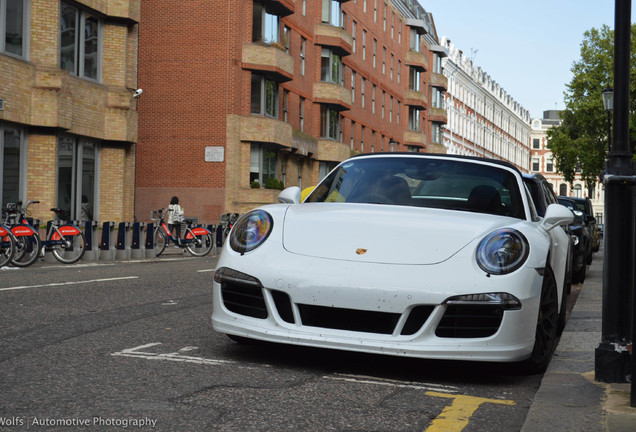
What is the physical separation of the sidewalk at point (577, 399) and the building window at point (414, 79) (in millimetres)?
61259

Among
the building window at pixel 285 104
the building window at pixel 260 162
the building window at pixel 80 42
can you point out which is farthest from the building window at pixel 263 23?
the building window at pixel 80 42

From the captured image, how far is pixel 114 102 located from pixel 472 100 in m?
76.5

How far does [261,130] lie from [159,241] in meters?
14.2

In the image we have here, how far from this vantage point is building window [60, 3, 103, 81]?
2345cm

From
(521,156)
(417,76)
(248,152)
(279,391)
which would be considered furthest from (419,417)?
(521,156)

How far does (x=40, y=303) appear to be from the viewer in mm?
8281

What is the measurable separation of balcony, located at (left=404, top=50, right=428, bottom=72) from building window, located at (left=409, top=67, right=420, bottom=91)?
57cm

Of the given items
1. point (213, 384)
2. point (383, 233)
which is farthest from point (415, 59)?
point (213, 384)

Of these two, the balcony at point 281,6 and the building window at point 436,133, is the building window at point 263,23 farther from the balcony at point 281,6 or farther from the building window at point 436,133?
the building window at point 436,133

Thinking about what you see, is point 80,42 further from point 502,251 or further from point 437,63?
point 437,63

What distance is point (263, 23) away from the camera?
35875 millimetres

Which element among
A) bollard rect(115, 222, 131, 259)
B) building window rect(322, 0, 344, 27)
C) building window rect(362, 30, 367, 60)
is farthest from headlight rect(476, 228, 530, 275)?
building window rect(362, 30, 367, 60)

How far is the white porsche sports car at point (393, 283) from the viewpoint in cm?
490

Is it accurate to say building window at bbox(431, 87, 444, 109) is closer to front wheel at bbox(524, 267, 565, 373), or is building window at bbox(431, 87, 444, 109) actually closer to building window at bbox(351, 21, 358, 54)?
building window at bbox(351, 21, 358, 54)
